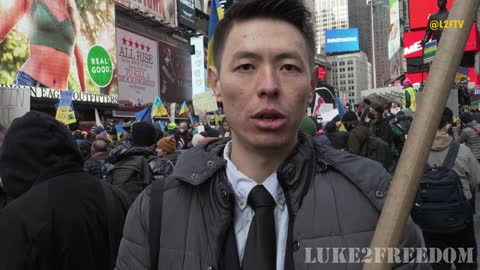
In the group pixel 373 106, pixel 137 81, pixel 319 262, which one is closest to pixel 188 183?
pixel 319 262

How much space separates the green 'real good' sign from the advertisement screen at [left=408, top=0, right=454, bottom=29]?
23073 millimetres

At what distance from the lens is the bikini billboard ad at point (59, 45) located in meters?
23.7

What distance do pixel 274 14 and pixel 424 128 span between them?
0.67 metres

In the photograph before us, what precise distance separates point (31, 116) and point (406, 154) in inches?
83.4

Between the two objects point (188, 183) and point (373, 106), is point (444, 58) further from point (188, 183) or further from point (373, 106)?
point (373, 106)

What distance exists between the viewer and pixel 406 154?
1.00 meters

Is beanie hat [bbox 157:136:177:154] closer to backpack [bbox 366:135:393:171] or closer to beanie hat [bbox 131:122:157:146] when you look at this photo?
beanie hat [bbox 131:122:157:146]

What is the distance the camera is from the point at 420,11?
34.3 m

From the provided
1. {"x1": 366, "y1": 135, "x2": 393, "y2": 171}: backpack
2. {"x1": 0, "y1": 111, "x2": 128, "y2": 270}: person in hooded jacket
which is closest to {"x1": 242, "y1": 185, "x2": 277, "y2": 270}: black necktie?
{"x1": 0, "y1": 111, "x2": 128, "y2": 270}: person in hooded jacket

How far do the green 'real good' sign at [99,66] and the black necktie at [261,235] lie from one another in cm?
3083

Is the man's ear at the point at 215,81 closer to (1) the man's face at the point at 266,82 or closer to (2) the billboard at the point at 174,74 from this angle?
(1) the man's face at the point at 266,82

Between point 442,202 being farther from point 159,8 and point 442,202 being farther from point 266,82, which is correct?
point 159,8

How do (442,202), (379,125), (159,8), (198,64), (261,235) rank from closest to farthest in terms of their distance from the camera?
(261,235)
(442,202)
(379,125)
(159,8)
(198,64)

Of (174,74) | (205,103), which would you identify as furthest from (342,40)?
(205,103)
